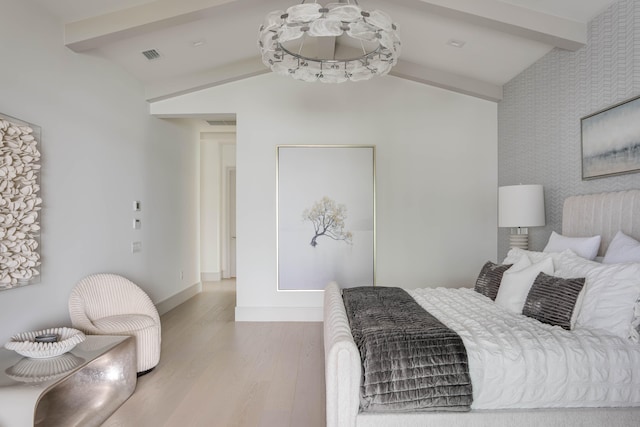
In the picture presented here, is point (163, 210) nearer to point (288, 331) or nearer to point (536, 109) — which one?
point (288, 331)

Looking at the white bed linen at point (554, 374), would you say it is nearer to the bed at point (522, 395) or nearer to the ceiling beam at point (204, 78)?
the bed at point (522, 395)

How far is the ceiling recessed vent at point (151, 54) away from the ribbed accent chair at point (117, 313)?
2.18 meters

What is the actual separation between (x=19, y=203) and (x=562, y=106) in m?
4.35

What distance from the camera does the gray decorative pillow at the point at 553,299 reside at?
91.1 inches

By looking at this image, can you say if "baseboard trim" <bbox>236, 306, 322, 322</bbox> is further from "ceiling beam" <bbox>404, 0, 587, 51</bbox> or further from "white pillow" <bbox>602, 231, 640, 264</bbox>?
"ceiling beam" <bbox>404, 0, 587, 51</bbox>

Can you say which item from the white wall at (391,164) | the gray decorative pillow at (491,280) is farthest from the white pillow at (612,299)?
the white wall at (391,164)

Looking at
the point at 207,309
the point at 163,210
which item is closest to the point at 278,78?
the point at 163,210

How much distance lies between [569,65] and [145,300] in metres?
4.21

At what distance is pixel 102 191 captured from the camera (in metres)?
3.76

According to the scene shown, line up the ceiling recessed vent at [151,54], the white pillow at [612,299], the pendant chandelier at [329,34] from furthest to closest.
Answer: the ceiling recessed vent at [151,54] → the pendant chandelier at [329,34] → the white pillow at [612,299]

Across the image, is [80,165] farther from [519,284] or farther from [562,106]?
[562,106]

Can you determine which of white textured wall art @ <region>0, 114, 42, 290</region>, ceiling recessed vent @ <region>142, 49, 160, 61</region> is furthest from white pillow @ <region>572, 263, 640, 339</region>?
ceiling recessed vent @ <region>142, 49, 160, 61</region>

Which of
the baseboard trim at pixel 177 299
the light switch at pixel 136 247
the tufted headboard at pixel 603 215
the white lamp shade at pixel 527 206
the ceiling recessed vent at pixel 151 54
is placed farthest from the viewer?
the baseboard trim at pixel 177 299

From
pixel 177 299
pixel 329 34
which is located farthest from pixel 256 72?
pixel 177 299
